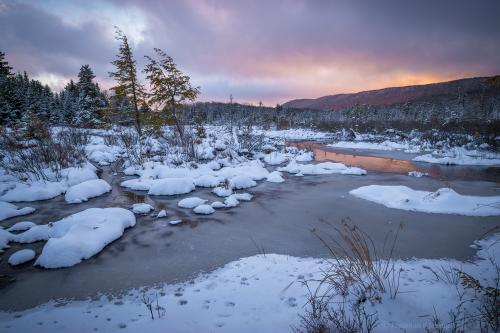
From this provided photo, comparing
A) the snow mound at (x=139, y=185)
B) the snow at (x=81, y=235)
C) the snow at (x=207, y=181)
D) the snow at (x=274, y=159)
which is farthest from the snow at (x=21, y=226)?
the snow at (x=274, y=159)

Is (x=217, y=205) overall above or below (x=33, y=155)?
below

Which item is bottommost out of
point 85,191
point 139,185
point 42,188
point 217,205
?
Answer: point 217,205

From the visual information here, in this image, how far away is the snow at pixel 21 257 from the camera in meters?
4.61

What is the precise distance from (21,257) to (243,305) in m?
4.50

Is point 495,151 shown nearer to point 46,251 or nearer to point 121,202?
point 121,202

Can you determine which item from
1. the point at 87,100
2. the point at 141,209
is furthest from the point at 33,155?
the point at 87,100

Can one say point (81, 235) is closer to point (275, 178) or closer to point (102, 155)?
point (275, 178)

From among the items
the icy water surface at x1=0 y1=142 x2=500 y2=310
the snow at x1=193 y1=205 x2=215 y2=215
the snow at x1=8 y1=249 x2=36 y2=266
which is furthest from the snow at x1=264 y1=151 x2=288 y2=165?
the snow at x1=8 y1=249 x2=36 y2=266

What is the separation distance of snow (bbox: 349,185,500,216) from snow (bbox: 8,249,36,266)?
903 centimetres

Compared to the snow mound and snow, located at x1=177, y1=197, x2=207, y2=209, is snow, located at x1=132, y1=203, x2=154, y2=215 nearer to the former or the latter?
snow, located at x1=177, y1=197, x2=207, y2=209

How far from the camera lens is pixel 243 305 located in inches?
126

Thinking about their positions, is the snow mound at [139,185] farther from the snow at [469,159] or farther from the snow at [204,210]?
the snow at [469,159]

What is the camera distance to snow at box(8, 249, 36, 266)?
4613mm

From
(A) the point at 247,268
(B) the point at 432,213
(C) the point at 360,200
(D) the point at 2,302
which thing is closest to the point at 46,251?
(D) the point at 2,302
